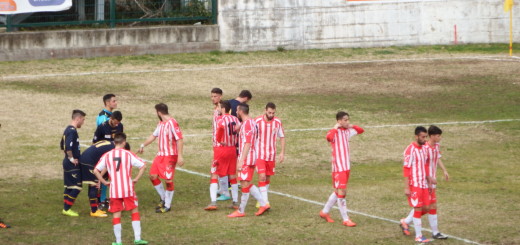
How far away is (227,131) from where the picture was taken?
1680cm

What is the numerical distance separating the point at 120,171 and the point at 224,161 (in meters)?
3.00

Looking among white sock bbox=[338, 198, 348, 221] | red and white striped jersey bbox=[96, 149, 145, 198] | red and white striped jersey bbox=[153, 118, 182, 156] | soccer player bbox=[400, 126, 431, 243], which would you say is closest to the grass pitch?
white sock bbox=[338, 198, 348, 221]

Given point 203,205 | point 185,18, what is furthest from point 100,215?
point 185,18

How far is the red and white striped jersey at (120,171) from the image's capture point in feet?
46.9

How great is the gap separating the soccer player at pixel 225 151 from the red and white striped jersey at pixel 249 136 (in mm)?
460

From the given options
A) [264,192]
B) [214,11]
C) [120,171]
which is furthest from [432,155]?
[214,11]

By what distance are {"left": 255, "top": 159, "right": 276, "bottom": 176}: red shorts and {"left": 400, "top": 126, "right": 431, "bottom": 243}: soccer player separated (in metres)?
3.03

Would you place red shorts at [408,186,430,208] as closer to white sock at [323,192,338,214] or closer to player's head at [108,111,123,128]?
white sock at [323,192,338,214]

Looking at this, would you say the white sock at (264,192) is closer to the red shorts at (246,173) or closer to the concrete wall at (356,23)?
the red shorts at (246,173)

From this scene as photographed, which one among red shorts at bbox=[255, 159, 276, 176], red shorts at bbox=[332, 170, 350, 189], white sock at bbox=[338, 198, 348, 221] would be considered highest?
red shorts at bbox=[255, 159, 276, 176]

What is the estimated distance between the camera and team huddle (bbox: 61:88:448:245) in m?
14.7

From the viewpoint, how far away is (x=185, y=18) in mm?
33969

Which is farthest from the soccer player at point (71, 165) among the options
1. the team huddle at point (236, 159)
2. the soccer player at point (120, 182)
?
the soccer player at point (120, 182)

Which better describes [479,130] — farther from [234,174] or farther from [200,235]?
[200,235]
